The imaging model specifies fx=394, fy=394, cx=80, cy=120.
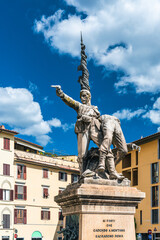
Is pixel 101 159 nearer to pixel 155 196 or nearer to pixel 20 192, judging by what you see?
pixel 155 196

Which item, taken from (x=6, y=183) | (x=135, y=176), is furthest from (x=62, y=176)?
(x=6, y=183)

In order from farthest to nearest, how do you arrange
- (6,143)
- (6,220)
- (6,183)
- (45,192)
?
(45,192)
(6,143)
(6,183)
(6,220)

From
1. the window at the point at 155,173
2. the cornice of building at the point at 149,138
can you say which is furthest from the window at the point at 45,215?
the cornice of building at the point at 149,138

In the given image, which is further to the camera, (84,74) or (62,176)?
(62,176)

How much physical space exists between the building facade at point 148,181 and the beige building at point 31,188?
1137 centimetres

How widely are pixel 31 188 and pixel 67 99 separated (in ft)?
158

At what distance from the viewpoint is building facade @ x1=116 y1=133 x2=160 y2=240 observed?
52625 millimetres

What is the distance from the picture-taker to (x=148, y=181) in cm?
5516

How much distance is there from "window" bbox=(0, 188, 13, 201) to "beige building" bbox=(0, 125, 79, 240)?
0.46 ft

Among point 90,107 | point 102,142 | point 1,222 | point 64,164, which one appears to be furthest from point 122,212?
point 64,164

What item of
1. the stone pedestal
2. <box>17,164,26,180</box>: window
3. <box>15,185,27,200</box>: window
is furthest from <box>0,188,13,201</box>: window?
the stone pedestal

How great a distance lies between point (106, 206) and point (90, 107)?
9.33 feet

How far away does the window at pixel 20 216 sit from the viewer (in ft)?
176

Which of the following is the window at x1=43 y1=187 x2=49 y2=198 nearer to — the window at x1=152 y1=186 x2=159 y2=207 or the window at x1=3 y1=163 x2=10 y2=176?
the window at x1=3 y1=163 x2=10 y2=176
